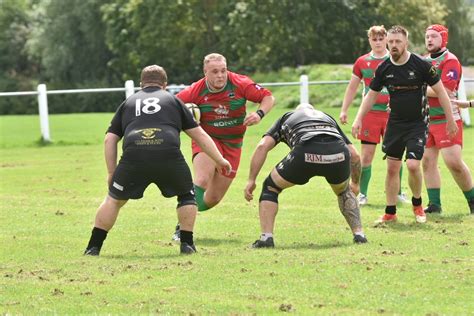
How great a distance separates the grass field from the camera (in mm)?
7352

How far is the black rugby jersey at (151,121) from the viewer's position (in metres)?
9.56

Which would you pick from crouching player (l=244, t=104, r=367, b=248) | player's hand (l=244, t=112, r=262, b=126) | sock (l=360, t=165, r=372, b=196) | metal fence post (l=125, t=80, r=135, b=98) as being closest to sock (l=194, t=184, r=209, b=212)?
player's hand (l=244, t=112, r=262, b=126)

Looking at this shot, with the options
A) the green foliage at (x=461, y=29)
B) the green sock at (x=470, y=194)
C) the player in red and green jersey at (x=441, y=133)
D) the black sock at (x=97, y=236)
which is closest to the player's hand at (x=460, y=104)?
the player in red and green jersey at (x=441, y=133)

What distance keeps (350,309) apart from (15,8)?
93.8m

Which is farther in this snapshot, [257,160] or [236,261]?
[257,160]

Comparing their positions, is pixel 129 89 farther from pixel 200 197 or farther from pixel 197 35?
pixel 197 35

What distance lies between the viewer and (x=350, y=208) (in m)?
10.2

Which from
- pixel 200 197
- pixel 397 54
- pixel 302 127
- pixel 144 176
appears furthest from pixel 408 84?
pixel 144 176

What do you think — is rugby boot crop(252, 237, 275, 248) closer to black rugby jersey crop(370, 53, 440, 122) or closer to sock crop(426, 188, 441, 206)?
black rugby jersey crop(370, 53, 440, 122)

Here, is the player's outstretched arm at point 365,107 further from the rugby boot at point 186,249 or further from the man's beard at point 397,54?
the rugby boot at point 186,249

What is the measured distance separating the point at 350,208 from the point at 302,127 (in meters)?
0.96

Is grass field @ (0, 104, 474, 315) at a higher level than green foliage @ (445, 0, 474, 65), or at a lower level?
higher

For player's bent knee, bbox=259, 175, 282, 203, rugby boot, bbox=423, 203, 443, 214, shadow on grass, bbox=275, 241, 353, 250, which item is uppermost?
player's bent knee, bbox=259, 175, 282, 203

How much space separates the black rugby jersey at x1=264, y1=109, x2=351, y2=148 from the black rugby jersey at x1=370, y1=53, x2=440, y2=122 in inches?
67.1
